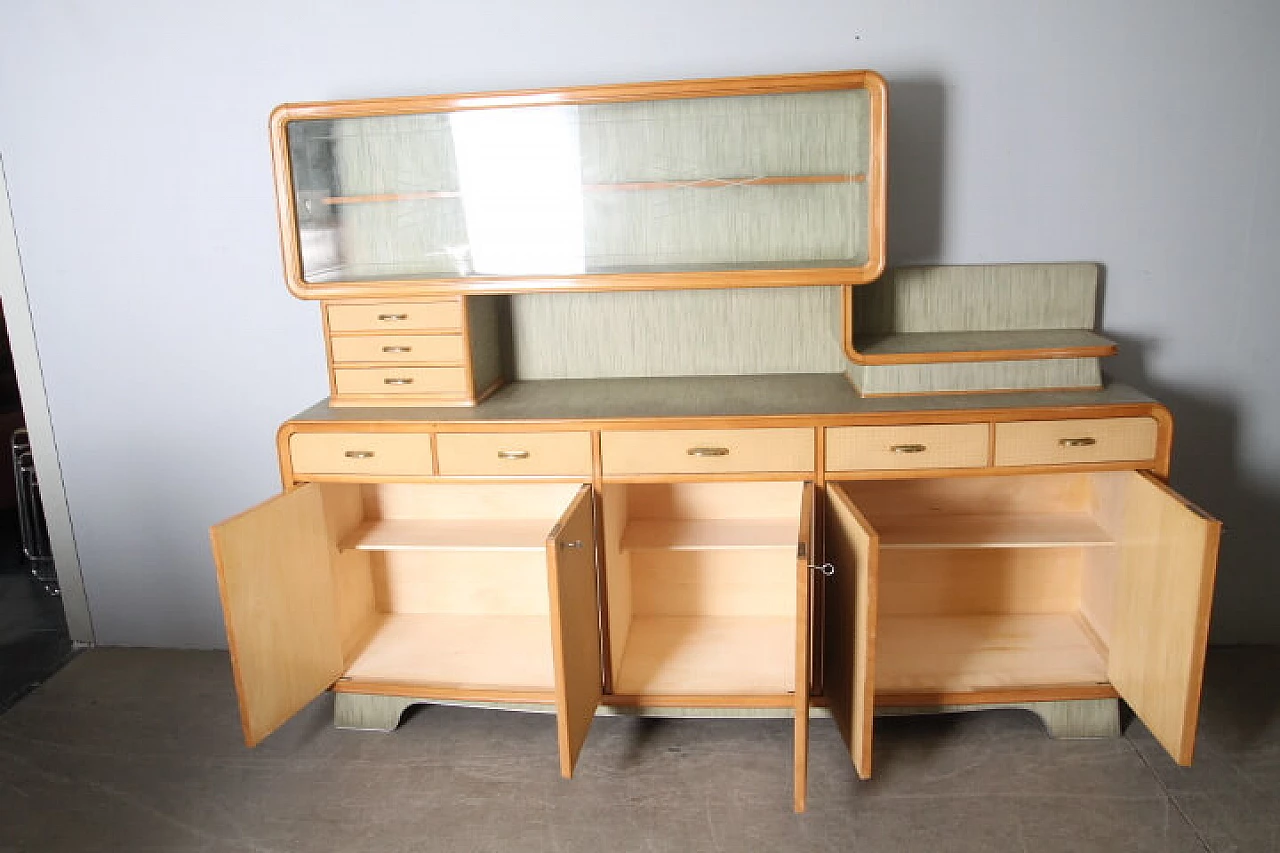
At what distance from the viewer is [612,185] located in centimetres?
219

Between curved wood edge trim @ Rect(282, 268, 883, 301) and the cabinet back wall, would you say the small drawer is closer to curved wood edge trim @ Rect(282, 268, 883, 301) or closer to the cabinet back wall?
curved wood edge trim @ Rect(282, 268, 883, 301)

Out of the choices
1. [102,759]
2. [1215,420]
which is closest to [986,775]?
[1215,420]

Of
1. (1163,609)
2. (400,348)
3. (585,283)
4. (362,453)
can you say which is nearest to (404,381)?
(400,348)

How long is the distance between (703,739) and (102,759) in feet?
4.71

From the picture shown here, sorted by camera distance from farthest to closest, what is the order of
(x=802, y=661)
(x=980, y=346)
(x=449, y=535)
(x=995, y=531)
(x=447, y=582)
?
(x=447, y=582)
(x=449, y=535)
(x=995, y=531)
(x=980, y=346)
(x=802, y=661)

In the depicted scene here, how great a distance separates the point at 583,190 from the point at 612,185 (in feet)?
0.22

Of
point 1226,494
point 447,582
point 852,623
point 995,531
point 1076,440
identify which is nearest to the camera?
point 852,623

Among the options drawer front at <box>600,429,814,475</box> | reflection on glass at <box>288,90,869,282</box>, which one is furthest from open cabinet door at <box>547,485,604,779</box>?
reflection on glass at <box>288,90,869,282</box>

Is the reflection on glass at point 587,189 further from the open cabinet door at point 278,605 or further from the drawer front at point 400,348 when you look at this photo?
the open cabinet door at point 278,605

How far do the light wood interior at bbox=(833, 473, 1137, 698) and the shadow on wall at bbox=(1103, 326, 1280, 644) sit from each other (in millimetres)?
327

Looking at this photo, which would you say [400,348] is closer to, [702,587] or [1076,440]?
[702,587]

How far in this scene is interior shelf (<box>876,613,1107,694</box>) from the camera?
220cm

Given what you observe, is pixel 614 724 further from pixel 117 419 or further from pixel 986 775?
pixel 117 419

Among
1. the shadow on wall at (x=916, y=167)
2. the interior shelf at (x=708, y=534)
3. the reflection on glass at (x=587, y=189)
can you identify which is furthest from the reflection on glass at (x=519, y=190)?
the shadow on wall at (x=916, y=167)
